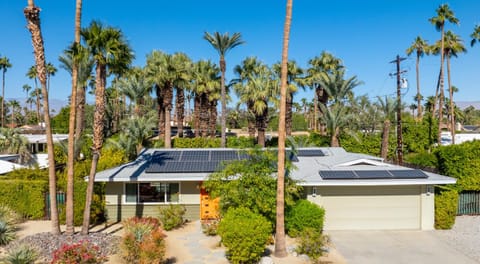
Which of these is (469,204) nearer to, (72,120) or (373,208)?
(373,208)

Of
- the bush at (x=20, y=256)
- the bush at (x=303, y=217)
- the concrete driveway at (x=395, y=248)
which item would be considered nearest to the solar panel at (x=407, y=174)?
the concrete driveway at (x=395, y=248)

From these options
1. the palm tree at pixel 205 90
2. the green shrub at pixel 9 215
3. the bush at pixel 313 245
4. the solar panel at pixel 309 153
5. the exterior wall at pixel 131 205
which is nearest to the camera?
the bush at pixel 313 245

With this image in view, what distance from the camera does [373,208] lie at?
53.8 ft

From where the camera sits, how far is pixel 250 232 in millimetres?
11656

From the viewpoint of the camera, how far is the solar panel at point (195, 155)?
60.7ft

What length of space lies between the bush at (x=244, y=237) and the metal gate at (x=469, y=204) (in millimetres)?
12673

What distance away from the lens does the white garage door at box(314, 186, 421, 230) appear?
1630cm

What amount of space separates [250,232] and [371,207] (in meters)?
7.65

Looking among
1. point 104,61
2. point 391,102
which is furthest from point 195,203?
point 391,102

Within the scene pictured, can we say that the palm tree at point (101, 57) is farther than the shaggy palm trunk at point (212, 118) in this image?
No

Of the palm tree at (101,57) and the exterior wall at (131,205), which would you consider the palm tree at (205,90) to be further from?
the palm tree at (101,57)

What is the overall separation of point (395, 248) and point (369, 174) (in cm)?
355

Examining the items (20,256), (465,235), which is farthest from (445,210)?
(20,256)

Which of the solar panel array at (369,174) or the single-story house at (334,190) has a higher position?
the solar panel array at (369,174)
